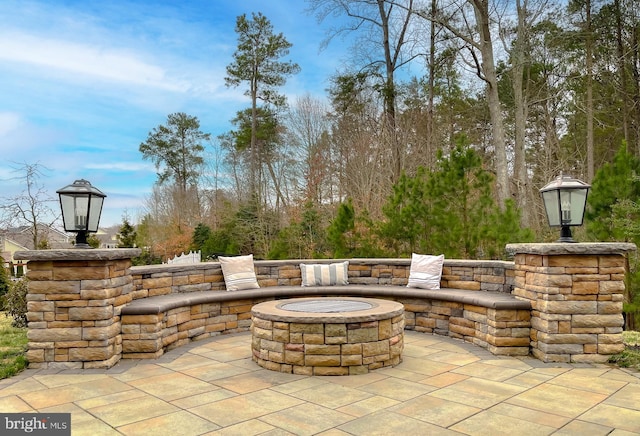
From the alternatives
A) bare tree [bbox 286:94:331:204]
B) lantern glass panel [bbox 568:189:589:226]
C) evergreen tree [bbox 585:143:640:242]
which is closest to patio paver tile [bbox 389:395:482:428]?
lantern glass panel [bbox 568:189:589:226]

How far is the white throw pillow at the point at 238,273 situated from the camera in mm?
5664

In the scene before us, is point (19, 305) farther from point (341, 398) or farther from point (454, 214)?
point (454, 214)

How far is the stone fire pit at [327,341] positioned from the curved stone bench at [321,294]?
105 centimetres

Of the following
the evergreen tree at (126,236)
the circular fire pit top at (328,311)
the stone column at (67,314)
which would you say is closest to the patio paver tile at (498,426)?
the circular fire pit top at (328,311)

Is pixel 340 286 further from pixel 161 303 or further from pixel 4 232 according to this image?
pixel 4 232

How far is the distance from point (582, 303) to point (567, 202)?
3.15ft

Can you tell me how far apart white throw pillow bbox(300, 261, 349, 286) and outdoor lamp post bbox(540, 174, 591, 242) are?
2.73 meters

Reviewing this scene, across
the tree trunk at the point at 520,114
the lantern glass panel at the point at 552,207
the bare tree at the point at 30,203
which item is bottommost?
the lantern glass panel at the point at 552,207

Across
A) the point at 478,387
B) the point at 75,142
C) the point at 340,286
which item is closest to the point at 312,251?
the point at 340,286

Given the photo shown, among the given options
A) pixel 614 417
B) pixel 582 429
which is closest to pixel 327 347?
pixel 582 429

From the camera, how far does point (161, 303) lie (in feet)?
14.7

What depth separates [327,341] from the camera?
146 inches

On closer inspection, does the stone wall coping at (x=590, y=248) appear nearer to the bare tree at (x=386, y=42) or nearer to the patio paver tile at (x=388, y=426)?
the patio paver tile at (x=388, y=426)

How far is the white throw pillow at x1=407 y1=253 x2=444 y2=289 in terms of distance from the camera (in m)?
5.48
